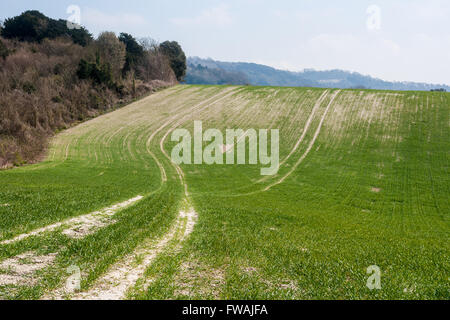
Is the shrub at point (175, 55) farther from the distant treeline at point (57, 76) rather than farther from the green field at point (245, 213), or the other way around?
the green field at point (245, 213)

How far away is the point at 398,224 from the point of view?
23047 mm

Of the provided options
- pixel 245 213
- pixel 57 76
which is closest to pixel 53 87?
pixel 57 76

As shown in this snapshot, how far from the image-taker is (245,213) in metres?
21.5

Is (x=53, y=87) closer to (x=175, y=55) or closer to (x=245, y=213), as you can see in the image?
(x=175, y=55)

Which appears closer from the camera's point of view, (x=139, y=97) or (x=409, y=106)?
(x=409, y=106)

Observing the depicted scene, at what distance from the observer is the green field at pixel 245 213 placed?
10.4 m

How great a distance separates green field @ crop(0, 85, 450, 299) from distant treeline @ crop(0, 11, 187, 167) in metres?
4.65

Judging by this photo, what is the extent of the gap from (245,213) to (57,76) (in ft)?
197

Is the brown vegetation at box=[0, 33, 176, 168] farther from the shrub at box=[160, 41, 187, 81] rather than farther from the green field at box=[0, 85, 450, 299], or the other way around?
the shrub at box=[160, 41, 187, 81]

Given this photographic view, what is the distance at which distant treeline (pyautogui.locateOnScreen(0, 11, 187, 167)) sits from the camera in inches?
1837

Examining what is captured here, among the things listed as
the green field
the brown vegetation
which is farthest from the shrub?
the green field
